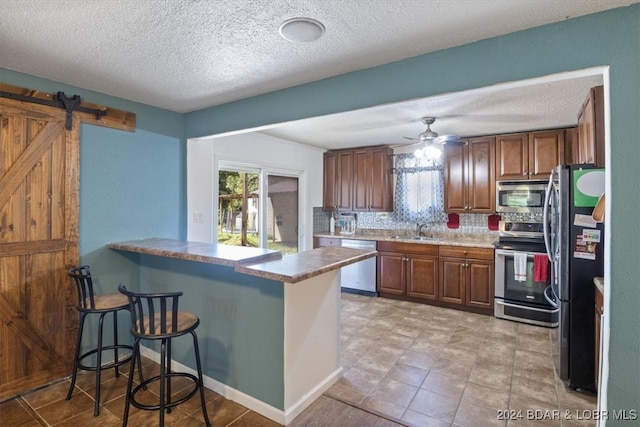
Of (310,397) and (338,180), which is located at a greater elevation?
(338,180)

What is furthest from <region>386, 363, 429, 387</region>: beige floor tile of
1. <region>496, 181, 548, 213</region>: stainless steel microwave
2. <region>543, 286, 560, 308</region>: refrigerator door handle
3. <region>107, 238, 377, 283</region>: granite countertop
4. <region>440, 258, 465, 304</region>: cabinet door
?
<region>496, 181, 548, 213</region>: stainless steel microwave

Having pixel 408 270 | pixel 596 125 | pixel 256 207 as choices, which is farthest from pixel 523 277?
pixel 256 207

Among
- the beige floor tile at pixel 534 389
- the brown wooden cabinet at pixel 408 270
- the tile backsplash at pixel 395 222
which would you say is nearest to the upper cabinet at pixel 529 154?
the tile backsplash at pixel 395 222

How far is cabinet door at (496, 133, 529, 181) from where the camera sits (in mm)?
4000

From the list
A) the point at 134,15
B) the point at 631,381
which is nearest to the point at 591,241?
the point at 631,381

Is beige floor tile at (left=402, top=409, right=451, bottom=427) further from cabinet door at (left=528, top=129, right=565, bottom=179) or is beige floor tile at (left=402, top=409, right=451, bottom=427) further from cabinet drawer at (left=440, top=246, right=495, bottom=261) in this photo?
cabinet door at (left=528, top=129, right=565, bottom=179)

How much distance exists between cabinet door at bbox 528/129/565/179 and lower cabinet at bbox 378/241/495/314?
110cm

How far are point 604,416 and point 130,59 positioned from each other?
3.31 metres

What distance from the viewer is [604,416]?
1593 millimetres

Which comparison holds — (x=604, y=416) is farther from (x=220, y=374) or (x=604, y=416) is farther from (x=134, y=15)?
(x=134, y=15)

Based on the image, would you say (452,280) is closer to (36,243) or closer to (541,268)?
(541,268)

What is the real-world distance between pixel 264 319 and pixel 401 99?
1.67 meters

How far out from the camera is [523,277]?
12.1ft

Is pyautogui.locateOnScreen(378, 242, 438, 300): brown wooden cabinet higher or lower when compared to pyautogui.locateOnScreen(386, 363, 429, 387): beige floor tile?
higher
